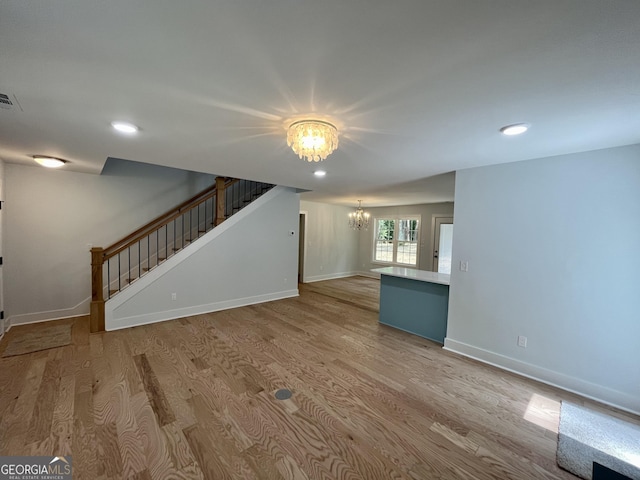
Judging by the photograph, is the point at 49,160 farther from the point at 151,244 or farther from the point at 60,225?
the point at 151,244

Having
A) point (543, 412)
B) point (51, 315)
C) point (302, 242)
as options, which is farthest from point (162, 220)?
point (543, 412)

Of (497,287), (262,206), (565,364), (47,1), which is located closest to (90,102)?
(47,1)

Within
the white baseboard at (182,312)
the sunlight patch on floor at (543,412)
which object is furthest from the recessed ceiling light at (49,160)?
the sunlight patch on floor at (543,412)

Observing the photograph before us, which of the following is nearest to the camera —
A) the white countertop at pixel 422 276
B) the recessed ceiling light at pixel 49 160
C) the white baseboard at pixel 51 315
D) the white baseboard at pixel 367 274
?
the recessed ceiling light at pixel 49 160

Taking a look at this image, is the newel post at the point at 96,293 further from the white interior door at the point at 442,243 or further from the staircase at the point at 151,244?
the white interior door at the point at 442,243

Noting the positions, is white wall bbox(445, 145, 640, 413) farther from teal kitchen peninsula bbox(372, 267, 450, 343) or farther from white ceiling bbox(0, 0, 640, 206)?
white ceiling bbox(0, 0, 640, 206)

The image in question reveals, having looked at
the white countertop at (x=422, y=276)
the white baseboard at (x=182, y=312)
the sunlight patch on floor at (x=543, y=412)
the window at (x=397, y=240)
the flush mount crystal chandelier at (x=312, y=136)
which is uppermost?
the flush mount crystal chandelier at (x=312, y=136)

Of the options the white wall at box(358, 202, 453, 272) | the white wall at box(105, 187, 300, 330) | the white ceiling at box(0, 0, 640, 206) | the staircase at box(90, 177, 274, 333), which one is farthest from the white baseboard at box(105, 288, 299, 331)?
the white wall at box(358, 202, 453, 272)

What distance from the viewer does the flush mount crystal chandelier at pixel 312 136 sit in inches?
74.2

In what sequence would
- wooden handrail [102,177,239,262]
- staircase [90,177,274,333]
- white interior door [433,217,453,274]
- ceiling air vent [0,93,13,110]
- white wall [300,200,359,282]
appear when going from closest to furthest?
ceiling air vent [0,93,13,110]
staircase [90,177,274,333]
wooden handrail [102,177,239,262]
white interior door [433,217,453,274]
white wall [300,200,359,282]

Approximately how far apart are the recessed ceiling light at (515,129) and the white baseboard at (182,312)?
479 centimetres

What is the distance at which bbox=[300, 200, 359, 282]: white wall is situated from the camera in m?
7.75

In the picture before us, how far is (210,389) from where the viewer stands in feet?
8.14

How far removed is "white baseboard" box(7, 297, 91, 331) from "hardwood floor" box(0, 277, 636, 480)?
0.36 meters
